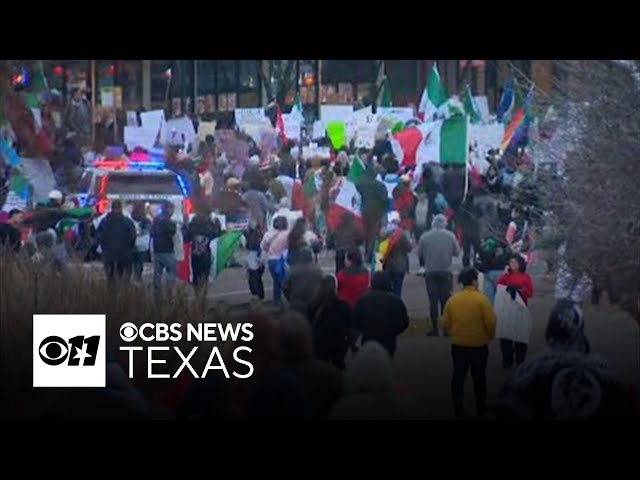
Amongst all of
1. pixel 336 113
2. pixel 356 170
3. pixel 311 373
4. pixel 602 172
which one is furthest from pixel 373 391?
pixel 356 170

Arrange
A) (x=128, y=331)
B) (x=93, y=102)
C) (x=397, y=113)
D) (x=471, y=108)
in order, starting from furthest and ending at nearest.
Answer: (x=397, y=113), (x=471, y=108), (x=93, y=102), (x=128, y=331)

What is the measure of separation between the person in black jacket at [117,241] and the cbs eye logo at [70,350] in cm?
72

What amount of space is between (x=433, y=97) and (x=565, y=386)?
307 centimetres

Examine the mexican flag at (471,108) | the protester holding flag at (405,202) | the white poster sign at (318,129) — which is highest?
the mexican flag at (471,108)

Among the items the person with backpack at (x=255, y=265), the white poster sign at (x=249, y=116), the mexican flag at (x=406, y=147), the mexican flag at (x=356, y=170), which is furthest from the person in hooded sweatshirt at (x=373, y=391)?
the mexican flag at (x=406, y=147)

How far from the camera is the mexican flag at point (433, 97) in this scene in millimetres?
13961

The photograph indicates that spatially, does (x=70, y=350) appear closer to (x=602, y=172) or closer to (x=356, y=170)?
(x=356, y=170)

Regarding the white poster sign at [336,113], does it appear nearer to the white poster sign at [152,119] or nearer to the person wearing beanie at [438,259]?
the person wearing beanie at [438,259]

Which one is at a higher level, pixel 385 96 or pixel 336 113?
pixel 385 96

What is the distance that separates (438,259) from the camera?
1405 cm
